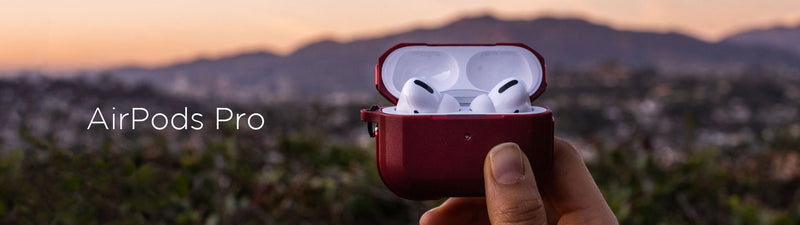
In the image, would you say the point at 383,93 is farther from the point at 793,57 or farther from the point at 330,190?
the point at 793,57

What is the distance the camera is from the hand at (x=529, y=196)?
1.27 metres

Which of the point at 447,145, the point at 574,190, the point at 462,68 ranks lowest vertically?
the point at 574,190

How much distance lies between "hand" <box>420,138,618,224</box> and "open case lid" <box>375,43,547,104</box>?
0.22m

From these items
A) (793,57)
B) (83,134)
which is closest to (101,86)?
(83,134)

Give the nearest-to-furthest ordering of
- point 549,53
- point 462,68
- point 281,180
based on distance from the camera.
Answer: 1. point 462,68
2. point 281,180
3. point 549,53

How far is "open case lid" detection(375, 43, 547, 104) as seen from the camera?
5.18 ft

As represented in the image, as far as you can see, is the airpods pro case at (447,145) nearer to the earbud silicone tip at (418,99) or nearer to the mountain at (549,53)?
the earbud silicone tip at (418,99)

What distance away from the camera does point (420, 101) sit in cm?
141

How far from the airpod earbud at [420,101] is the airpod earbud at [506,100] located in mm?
70

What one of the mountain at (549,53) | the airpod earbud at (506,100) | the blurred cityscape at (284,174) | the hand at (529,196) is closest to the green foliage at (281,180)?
the blurred cityscape at (284,174)

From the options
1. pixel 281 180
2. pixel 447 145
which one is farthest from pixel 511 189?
pixel 281 180

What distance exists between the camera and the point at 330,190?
2836 mm

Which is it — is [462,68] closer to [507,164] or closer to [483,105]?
[483,105]

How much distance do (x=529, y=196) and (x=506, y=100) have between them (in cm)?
25
